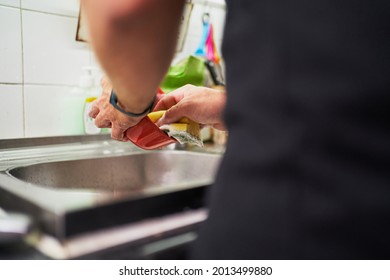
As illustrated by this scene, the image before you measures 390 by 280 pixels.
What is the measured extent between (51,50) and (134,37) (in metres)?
0.70

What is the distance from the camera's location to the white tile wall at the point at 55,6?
0.90 metres

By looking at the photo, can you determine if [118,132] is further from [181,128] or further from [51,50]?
[51,50]

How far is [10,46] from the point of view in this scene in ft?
2.86

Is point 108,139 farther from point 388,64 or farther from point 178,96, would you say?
point 388,64

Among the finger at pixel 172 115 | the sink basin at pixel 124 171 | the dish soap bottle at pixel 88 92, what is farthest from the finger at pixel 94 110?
the dish soap bottle at pixel 88 92

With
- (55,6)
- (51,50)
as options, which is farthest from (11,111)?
(55,6)

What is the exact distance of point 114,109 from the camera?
529mm

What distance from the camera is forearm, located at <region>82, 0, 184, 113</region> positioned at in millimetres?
325

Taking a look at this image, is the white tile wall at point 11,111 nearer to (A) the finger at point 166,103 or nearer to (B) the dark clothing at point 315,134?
(A) the finger at point 166,103

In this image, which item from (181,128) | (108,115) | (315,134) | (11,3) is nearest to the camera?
(315,134)

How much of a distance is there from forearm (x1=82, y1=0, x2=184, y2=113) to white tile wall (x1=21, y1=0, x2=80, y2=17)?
648 mm

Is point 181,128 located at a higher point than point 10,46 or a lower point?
lower

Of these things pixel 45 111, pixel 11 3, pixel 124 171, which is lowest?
pixel 124 171
